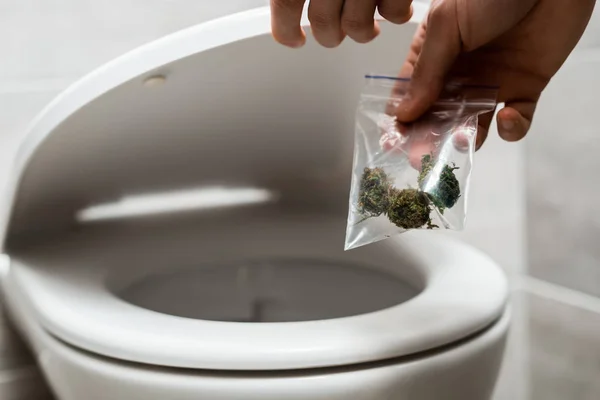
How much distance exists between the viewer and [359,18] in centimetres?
37

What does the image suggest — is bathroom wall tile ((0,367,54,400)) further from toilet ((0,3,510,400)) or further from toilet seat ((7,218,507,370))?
toilet seat ((7,218,507,370))

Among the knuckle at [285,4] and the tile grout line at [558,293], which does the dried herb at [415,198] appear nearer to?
the knuckle at [285,4]

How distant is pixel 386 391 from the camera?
0.39 metres

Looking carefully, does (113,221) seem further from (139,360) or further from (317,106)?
(139,360)

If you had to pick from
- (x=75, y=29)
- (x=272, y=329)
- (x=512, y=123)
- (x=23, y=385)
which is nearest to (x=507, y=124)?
(x=512, y=123)

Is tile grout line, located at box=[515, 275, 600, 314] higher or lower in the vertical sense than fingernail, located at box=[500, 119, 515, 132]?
lower

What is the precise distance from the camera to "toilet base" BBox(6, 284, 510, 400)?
38 centimetres

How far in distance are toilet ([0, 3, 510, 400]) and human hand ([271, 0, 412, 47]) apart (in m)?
0.12

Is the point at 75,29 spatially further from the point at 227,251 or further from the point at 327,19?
the point at 327,19

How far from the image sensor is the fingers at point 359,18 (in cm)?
37

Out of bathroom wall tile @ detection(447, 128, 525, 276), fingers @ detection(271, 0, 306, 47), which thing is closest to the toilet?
fingers @ detection(271, 0, 306, 47)

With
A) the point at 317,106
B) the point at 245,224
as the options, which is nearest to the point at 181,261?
→ the point at 245,224

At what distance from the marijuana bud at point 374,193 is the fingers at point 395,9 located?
11 cm

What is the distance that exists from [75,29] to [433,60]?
1.69ft
